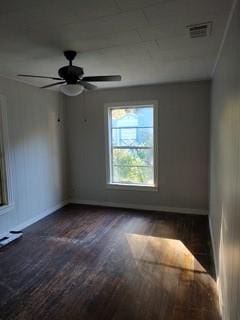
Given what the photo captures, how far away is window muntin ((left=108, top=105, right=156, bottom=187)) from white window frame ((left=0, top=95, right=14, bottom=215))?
82.4 inches

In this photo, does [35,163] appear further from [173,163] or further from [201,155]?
[201,155]

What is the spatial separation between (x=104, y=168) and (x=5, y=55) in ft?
9.91

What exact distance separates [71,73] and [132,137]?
2.56m

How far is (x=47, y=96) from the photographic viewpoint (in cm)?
486

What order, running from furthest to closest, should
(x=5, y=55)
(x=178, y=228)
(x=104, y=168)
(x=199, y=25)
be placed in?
(x=104, y=168), (x=178, y=228), (x=5, y=55), (x=199, y=25)

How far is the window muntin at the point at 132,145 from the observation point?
5008 mm

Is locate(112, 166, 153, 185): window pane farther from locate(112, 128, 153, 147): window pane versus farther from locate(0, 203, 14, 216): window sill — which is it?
locate(0, 203, 14, 216): window sill

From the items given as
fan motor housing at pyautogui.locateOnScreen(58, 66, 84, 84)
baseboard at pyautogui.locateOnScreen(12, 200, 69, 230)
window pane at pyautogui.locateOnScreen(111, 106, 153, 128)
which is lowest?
baseboard at pyautogui.locateOnScreen(12, 200, 69, 230)

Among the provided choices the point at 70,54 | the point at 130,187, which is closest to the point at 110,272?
the point at 130,187

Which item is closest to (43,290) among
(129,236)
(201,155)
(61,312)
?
(61,312)

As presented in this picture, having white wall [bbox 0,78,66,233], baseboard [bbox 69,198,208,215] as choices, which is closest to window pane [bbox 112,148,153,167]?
baseboard [bbox 69,198,208,215]

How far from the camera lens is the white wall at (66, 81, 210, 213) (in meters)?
4.61

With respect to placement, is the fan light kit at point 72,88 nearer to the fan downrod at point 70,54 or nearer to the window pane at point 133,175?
the fan downrod at point 70,54

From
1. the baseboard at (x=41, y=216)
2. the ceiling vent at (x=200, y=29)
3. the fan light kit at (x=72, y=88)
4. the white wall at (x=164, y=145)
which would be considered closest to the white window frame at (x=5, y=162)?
the baseboard at (x=41, y=216)
